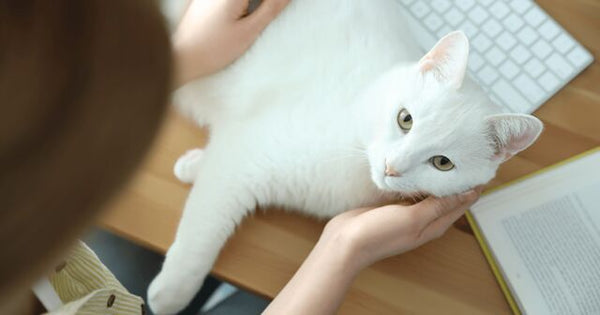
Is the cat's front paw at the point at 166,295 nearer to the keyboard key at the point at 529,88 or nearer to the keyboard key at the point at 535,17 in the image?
the keyboard key at the point at 529,88

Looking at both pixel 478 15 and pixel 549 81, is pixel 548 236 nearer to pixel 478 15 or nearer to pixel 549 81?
pixel 549 81

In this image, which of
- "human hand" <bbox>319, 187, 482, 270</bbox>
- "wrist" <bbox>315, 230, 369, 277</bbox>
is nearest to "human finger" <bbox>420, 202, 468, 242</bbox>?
"human hand" <bbox>319, 187, 482, 270</bbox>

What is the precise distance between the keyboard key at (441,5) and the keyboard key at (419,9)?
0.05ft

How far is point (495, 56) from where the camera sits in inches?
39.4

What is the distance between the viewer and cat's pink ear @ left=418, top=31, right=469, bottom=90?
738 millimetres

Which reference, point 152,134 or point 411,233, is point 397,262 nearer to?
point 411,233


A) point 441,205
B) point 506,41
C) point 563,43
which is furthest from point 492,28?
point 441,205

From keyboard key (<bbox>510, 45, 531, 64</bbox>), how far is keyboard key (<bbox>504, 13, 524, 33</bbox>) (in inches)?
1.8

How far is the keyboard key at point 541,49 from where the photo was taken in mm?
1001

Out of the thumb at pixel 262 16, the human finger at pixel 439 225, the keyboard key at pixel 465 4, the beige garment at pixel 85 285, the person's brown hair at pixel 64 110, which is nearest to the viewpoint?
the person's brown hair at pixel 64 110

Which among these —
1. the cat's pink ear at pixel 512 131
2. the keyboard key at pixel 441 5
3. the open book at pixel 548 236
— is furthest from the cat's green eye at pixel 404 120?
the keyboard key at pixel 441 5

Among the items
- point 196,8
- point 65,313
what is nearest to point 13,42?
point 65,313

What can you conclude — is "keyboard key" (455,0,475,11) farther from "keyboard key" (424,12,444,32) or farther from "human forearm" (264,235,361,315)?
"human forearm" (264,235,361,315)

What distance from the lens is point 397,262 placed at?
0.87 metres
